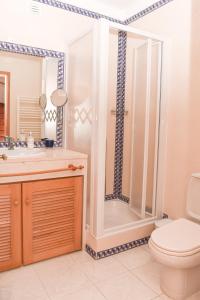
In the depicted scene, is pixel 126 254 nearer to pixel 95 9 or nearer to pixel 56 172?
Result: pixel 56 172

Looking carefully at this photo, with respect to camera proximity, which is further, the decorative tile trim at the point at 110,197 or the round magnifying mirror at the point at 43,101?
the decorative tile trim at the point at 110,197

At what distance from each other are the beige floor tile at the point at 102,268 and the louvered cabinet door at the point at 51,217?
9.1 inches

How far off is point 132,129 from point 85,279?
1558mm

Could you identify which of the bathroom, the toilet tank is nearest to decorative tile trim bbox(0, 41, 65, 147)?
the bathroom

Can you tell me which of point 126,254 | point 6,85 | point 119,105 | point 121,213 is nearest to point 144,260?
point 126,254

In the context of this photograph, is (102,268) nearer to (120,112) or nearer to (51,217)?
(51,217)

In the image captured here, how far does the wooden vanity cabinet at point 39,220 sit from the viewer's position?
188 centimetres

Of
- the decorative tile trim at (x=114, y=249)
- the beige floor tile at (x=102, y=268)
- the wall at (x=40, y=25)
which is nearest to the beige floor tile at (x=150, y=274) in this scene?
the beige floor tile at (x=102, y=268)

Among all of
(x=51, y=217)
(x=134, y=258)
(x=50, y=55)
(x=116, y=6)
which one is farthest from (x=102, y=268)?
(x=116, y=6)

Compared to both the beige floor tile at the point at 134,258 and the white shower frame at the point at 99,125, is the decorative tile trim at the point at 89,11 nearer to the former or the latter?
the white shower frame at the point at 99,125

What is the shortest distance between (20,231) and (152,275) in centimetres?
107

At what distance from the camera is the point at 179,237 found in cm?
173

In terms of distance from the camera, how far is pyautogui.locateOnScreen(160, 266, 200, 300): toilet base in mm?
1688

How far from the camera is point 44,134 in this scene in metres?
2.57
